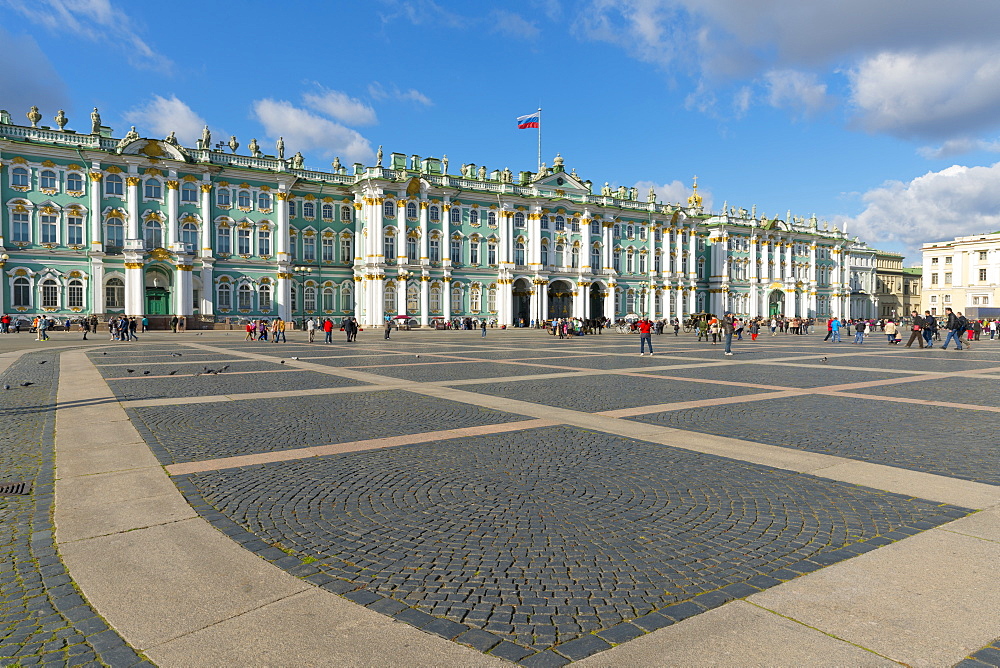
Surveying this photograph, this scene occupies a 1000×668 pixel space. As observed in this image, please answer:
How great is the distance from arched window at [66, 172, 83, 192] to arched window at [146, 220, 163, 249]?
536 cm

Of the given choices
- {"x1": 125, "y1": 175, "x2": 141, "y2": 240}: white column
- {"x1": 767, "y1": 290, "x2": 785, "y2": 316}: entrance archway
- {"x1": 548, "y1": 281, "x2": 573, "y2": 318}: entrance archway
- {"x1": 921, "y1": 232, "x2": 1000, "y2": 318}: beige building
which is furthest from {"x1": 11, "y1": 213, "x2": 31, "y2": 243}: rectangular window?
{"x1": 921, "y1": 232, "x2": 1000, "y2": 318}: beige building

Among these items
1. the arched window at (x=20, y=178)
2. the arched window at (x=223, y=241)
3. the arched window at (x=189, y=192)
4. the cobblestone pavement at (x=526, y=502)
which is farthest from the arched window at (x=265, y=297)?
the cobblestone pavement at (x=526, y=502)

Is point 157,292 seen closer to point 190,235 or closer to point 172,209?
point 190,235

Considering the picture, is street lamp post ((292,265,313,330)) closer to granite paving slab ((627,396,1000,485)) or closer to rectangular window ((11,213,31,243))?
rectangular window ((11,213,31,243))

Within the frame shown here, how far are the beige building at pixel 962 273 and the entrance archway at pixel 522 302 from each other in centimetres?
7637

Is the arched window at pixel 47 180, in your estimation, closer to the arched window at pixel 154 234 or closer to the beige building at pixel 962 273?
the arched window at pixel 154 234

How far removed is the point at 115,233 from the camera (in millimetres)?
52125

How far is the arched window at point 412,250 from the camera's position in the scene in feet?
207

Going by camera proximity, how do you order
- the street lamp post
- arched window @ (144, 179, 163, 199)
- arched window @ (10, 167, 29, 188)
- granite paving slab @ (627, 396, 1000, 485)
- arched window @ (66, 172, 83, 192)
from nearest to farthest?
granite paving slab @ (627, 396, 1000, 485) < arched window @ (10, 167, 29, 188) < arched window @ (66, 172, 83, 192) < arched window @ (144, 179, 163, 199) < the street lamp post

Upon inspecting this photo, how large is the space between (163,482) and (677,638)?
5454mm

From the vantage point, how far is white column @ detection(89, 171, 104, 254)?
50688mm

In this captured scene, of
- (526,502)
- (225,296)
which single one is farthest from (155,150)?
(526,502)

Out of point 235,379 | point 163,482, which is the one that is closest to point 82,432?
point 163,482

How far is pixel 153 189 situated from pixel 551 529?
57519mm
